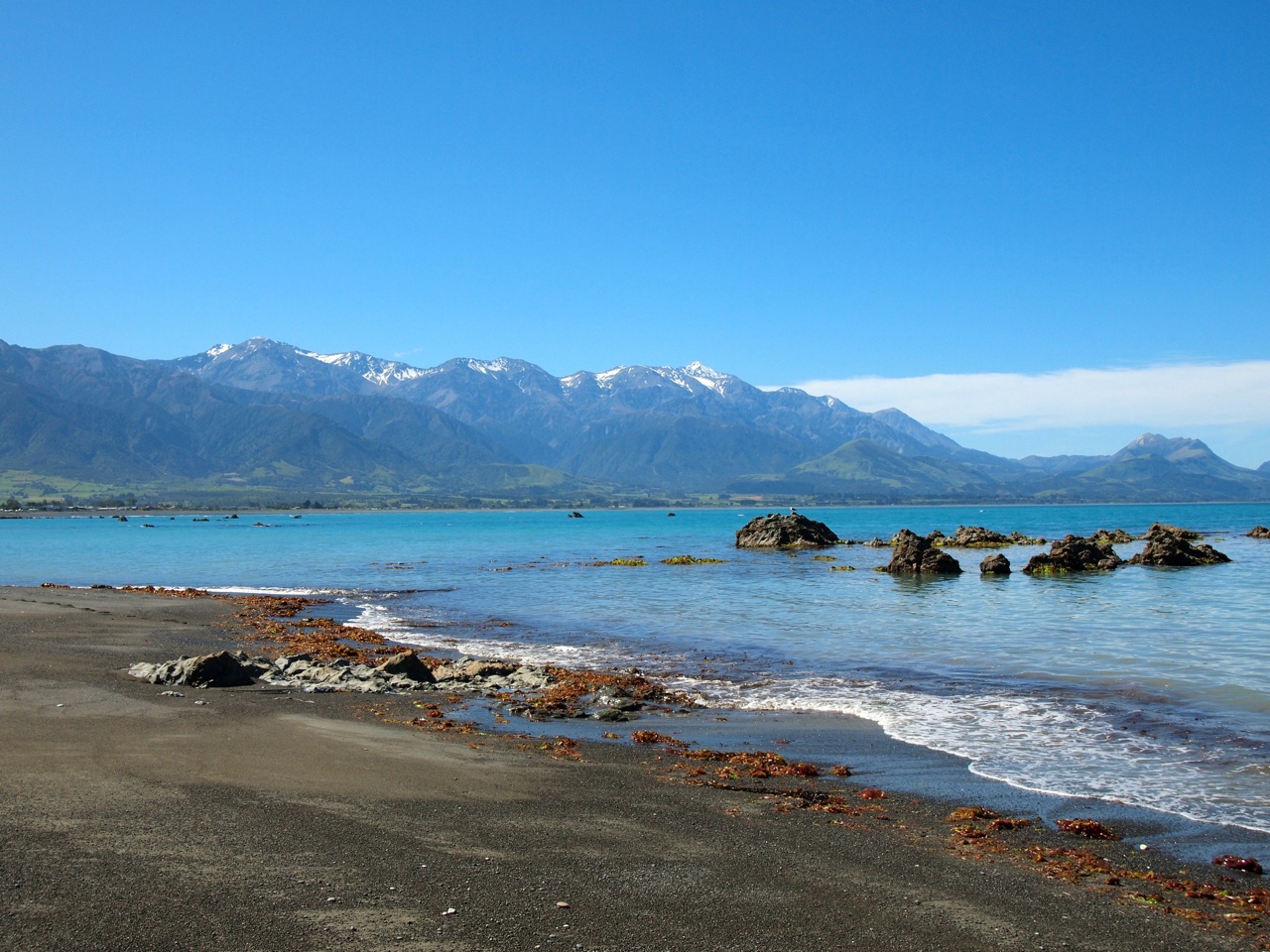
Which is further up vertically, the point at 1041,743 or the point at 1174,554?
the point at 1174,554

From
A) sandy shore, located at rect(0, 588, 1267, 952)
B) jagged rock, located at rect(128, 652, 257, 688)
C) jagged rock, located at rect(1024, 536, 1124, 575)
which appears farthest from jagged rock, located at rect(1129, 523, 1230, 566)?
jagged rock, located at rect(128, 652, 257, 688)

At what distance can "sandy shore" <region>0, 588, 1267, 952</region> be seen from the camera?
7844 mm

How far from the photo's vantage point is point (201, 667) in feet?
65.7

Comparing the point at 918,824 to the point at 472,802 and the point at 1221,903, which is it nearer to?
the point at 1221,903

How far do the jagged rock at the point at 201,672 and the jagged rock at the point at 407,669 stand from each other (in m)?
3.18

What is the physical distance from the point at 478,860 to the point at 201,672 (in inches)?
527

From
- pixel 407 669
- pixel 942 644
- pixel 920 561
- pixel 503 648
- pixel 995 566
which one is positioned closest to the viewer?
pixel 407 669

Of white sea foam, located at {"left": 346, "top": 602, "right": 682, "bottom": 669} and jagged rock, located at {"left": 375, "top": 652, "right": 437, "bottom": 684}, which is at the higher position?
jagged rock, located at {"left": 375, "top": 652, "right": 437, "bottom": 684}

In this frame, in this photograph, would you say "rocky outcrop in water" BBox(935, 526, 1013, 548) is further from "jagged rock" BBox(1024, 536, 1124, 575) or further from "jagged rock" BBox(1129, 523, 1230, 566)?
"jagged rock" BBox(1024, 536, 1124, 575)

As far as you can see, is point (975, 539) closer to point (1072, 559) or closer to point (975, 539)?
point (975, 539)

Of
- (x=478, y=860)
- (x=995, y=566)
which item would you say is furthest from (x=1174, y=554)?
(x=478, y=860)

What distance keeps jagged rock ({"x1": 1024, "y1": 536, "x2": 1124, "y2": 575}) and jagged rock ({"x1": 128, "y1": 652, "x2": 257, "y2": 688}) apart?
175ft

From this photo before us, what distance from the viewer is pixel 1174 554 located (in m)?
65.6

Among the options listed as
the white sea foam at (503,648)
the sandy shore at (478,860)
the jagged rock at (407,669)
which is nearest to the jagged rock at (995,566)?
the white sea foam at (503,648)
